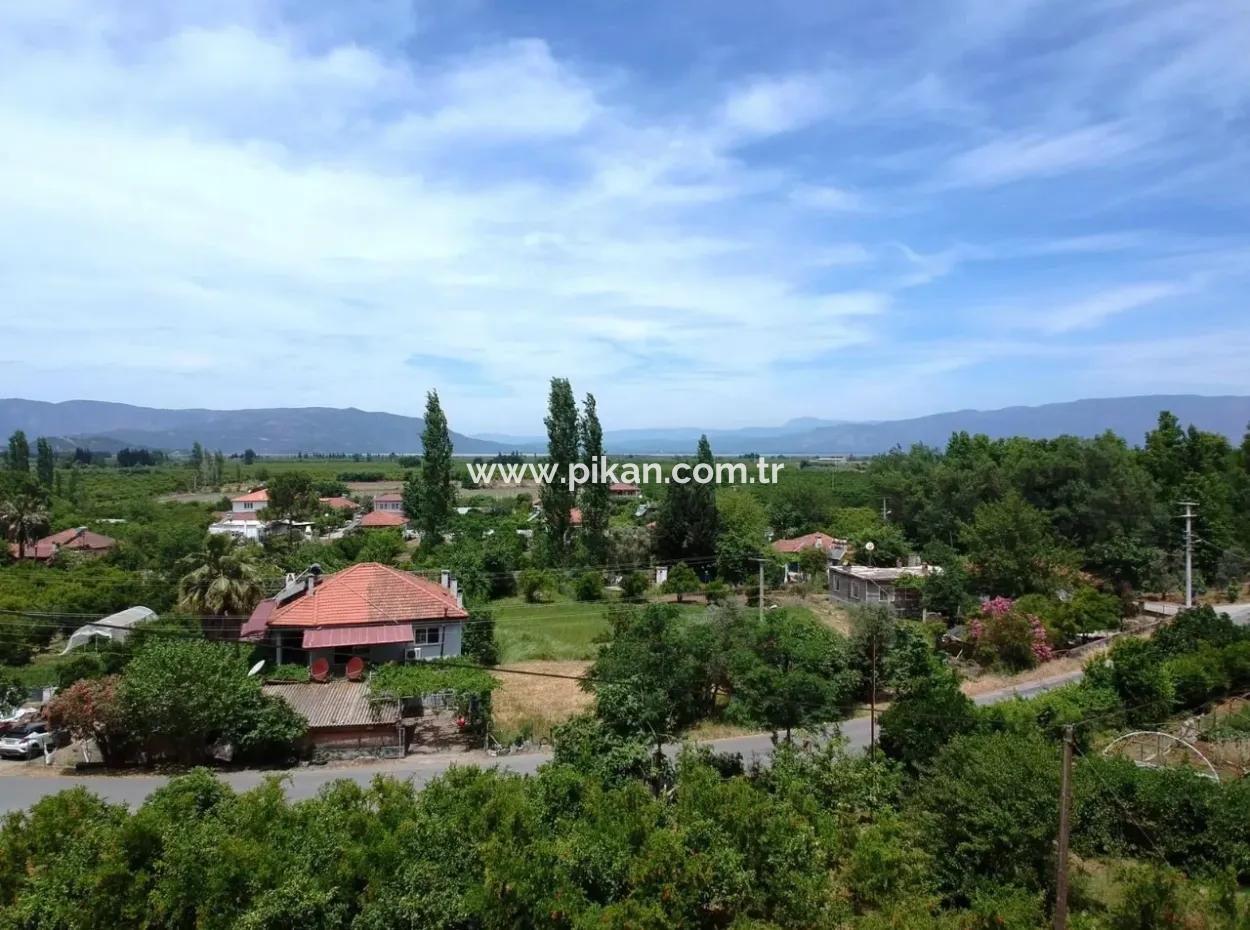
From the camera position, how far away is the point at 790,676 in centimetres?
1484

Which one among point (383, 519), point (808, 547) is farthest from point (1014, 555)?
point (383, 519)

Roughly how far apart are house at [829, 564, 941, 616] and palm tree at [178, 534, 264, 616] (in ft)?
63.8

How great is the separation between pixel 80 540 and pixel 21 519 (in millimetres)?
3527

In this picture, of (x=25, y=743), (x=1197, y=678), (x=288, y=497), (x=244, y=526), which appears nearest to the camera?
(x=25, y=743)

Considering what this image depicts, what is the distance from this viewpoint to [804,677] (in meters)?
14.9

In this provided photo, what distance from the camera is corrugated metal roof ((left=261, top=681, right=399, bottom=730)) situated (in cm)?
1611

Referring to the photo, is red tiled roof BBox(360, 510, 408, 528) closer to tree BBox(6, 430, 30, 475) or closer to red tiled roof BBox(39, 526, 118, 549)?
red tiled roof BBox(39, 526, 118, 549)

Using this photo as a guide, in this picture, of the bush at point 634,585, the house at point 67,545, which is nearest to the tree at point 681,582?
the bush at point 634,585

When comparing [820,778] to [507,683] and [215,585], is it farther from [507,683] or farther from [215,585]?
[215,585]

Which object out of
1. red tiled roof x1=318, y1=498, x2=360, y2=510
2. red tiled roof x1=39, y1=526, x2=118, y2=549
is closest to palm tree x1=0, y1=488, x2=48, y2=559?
red tiled roof x1=39, y1=526, x2=118, y2=549

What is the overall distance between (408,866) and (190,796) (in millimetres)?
3531

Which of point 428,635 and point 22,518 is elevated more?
point 22,518

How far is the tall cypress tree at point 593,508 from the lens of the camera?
35688 mm

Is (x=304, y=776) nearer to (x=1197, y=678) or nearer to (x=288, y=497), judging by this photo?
(x=1197, y=678)
